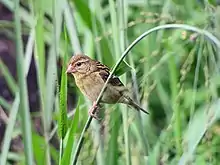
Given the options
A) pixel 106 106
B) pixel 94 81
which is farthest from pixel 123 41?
pixel 106 106

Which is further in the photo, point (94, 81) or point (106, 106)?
point (106, 106)

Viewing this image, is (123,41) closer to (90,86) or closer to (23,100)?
(90,86)

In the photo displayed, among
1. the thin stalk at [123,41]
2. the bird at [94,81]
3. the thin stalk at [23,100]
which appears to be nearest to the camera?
the thin stalk at [23,100]

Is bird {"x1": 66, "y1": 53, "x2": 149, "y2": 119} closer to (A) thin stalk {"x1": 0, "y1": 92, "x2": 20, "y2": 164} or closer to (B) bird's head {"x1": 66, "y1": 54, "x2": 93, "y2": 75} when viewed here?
(B) bird's head {"x1": 66, "y1": 54, "x2": 93, "y2": 75}

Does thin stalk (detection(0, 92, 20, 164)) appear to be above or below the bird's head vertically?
below

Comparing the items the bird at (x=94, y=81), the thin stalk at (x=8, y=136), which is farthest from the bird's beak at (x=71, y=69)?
the thin stalk at (x=8, y=136)

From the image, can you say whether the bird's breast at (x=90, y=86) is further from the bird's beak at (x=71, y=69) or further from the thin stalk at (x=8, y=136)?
the thin stalk at (x=8, y=136)

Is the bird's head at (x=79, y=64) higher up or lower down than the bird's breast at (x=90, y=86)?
higher up

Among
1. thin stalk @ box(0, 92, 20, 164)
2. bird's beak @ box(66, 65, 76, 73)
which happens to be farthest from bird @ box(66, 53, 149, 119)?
thin stalk @ box(0, 92, 20, 164)
